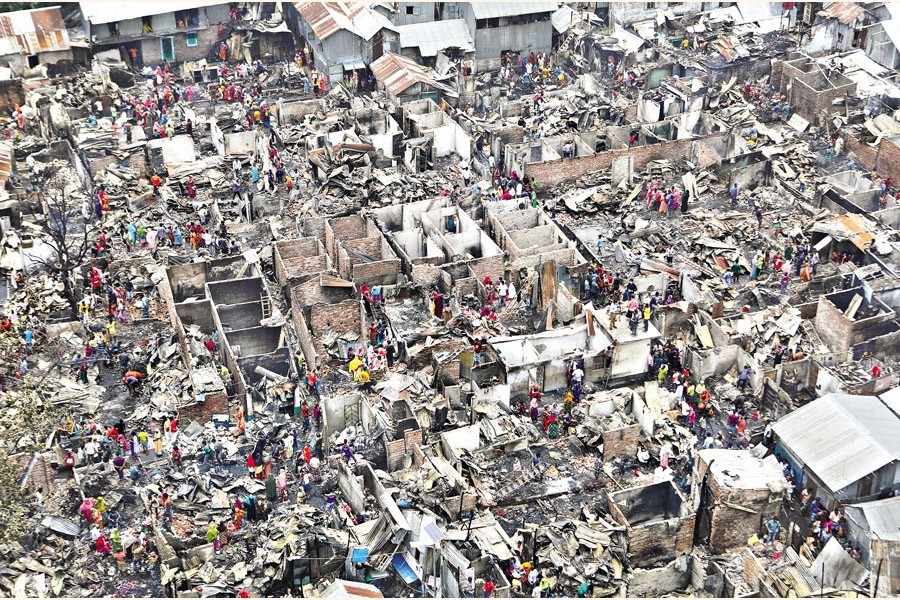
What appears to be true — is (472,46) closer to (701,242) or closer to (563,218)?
(563,218)

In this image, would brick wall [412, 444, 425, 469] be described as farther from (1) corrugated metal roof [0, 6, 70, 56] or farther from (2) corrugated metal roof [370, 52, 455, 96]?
(1) corrugated metal roof [0, 6, 70, 56]

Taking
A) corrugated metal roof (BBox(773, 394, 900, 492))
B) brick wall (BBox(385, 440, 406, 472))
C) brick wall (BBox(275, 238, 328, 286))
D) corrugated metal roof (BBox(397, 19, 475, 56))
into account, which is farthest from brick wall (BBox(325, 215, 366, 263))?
corrugated metal roof (BBox(773, 394, 900, 492))

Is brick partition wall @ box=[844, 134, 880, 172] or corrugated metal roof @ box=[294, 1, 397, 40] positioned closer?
brick partition wall @ box=[844, 134, 880, 172]

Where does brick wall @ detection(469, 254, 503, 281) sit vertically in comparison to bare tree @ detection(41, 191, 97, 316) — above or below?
below

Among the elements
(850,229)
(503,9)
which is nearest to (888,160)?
(850,229)

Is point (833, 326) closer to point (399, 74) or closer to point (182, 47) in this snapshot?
point (399, 74)

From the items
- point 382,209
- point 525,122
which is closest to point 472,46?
point 525,122
